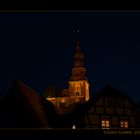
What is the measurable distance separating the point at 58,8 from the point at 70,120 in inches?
379

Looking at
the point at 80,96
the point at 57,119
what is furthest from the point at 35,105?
the point at 80,96

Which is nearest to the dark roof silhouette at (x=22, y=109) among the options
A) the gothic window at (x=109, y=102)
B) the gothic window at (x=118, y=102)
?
the gothic window at (x=109, y=102)

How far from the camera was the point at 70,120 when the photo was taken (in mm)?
10797

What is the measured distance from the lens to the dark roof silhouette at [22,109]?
890cm

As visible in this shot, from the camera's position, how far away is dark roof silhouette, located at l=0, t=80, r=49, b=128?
890cm

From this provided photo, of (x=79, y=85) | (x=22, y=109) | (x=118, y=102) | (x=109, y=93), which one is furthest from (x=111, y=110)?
(x=79, y=85)

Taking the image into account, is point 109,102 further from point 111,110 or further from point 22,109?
point 22,109

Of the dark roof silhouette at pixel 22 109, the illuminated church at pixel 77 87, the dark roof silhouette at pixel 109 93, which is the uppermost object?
the illuminated church at pixel 77 87

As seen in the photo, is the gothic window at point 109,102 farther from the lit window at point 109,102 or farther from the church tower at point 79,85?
the church tower at point 79,85

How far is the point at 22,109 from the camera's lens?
9.84m

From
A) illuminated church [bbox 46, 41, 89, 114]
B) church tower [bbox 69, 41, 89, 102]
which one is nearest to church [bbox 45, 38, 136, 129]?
illuminated church [bbox 46, 41, 89, 114]

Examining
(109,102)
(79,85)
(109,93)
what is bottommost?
(109,102)

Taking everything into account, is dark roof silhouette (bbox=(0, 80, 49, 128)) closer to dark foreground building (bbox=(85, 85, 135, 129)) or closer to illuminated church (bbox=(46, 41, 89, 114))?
dark foreground building (bbox=(85, 85, 135, 129))

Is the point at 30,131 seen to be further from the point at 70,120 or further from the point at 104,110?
the point at 104,110
